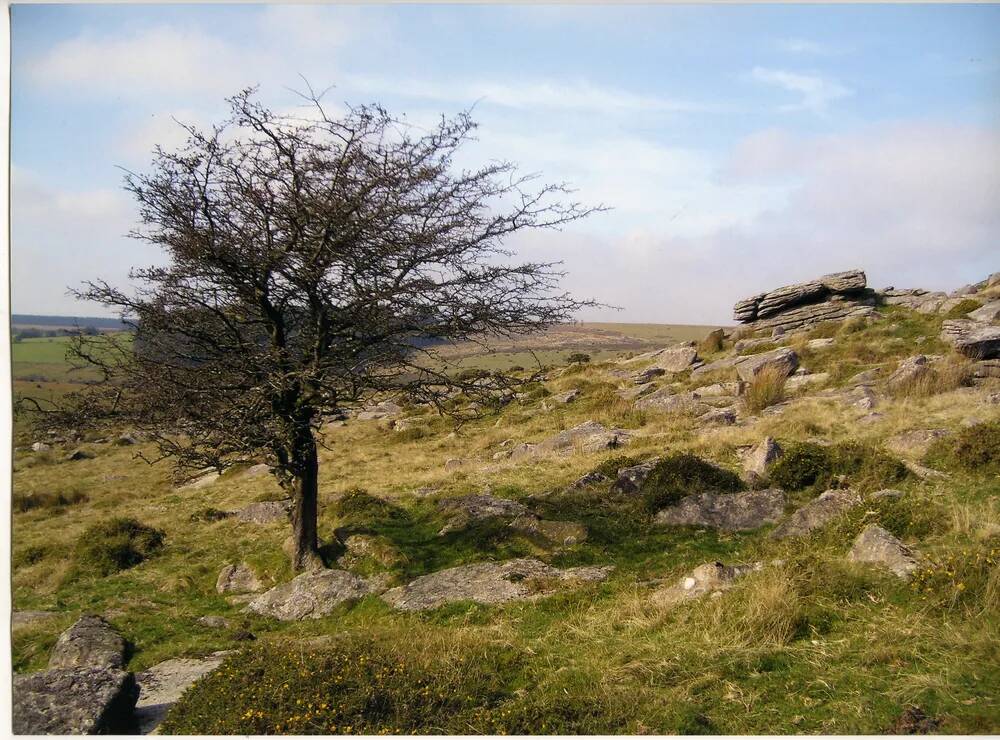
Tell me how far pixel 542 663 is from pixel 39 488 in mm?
32534

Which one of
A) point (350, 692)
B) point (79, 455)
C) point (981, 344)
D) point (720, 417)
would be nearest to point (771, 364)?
point (720, 417)

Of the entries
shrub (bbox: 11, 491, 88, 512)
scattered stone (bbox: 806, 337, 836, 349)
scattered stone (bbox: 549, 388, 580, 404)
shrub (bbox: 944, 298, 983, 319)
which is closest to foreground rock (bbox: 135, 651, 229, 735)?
shrub (bbox: 11, 491, 88, 512)

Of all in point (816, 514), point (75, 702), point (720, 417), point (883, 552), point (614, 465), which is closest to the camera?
point (75, 702)

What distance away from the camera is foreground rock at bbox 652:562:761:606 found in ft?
32.9

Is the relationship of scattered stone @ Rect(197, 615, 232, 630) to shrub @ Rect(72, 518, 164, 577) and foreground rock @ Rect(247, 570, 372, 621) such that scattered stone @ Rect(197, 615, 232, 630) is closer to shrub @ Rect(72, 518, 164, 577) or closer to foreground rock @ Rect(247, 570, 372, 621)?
foreground rock @ Rect(247, 570, 372, 621)

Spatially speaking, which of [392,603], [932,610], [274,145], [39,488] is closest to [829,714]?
[932,610]

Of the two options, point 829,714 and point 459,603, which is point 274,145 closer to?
point 459,603

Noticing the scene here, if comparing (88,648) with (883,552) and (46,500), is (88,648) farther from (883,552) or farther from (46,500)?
(46,500)

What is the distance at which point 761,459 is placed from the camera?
1656 cm

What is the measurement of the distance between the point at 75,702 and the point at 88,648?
12.8ft

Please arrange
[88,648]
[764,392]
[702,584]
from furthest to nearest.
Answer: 1. [764,392]
2. [88,648]
3. [702,584]

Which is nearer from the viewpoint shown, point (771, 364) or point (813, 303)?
point (771, 364)

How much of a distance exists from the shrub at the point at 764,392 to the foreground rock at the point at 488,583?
50.2 ft

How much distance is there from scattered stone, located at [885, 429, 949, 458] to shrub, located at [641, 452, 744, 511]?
396cm
